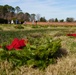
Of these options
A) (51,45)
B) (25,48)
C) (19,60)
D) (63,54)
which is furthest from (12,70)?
(63,54)

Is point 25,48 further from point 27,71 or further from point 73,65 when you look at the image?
point 73,65

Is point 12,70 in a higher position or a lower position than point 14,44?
lower

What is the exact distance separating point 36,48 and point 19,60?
53cm

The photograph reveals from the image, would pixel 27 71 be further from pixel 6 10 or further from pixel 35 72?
pixel 6 10

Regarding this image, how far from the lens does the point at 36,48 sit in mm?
5840

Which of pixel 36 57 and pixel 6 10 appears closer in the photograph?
pixel 36 57

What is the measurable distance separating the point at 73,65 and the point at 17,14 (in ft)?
361

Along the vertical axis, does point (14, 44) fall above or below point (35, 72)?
above

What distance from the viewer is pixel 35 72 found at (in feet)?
17.2

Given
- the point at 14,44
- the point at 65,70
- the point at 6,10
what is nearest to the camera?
the point at 65,70

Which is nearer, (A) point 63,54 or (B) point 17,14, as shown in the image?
(A) point 63,54

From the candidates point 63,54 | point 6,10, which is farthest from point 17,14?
point 63,54

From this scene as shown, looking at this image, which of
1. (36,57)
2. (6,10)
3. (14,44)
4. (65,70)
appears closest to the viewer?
(65,70)

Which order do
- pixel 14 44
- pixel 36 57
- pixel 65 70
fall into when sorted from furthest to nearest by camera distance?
pixel 14 44
pixel 36 57
pixel 65 70
